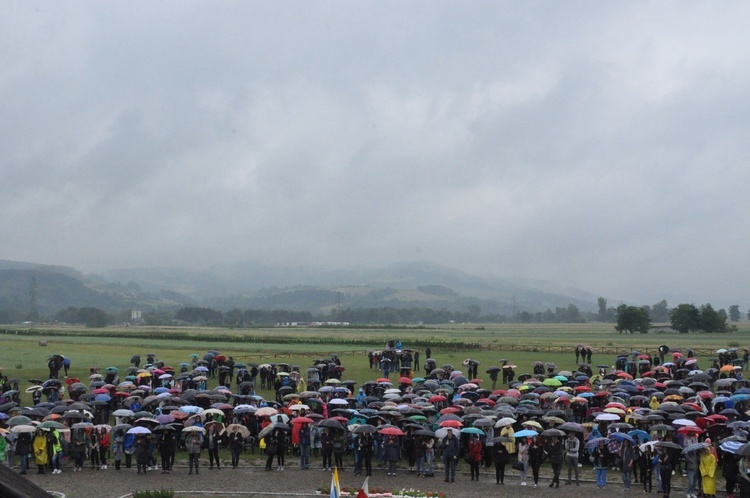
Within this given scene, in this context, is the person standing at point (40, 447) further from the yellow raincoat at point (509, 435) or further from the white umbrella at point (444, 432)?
the yellow raincoat at point (509, 435)

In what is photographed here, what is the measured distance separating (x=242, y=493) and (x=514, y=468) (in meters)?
7.84

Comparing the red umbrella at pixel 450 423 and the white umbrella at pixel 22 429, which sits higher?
the red umbrella at pixel 450 423

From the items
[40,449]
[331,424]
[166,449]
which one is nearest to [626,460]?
[331,424]

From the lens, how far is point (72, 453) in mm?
19641

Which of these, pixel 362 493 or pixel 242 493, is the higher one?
pixel 362 493

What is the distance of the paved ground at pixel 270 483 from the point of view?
17188 mm

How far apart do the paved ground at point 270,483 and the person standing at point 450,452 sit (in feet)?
1.05

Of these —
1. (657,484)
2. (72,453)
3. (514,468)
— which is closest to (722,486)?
(657,484)

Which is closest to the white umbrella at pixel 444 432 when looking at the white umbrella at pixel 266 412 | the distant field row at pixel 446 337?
the white umbrella at pixel 266 412

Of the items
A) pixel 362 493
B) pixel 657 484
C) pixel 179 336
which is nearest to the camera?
pixel 362 493

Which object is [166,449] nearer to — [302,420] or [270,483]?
[270,483]

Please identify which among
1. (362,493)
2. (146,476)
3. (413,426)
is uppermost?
(362,493)

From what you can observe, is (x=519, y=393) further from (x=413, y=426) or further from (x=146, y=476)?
(x=146, y=476)

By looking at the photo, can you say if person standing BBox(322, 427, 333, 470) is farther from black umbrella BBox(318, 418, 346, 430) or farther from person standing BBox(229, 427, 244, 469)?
person standing BBox(229, 427, 244, 469)
